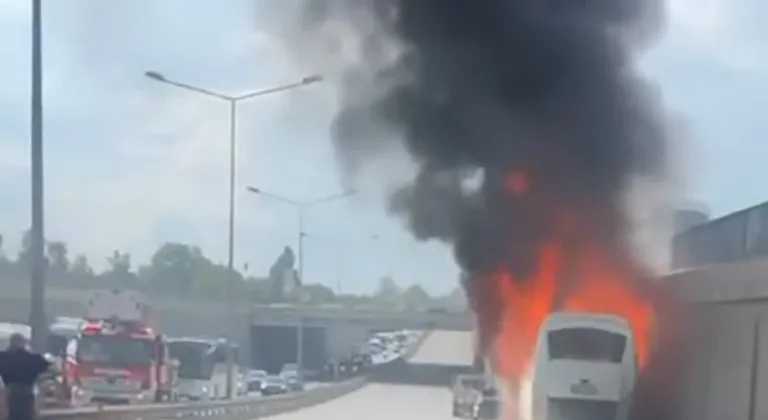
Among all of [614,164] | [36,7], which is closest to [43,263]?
[36,7]

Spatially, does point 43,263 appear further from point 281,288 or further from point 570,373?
point 281,288

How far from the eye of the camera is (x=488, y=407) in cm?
3753

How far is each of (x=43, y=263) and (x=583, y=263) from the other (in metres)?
17.4

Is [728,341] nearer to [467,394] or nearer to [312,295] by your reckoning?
[467,394]

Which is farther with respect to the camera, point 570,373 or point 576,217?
point 576,217

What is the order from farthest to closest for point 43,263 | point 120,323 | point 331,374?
point 331,374, point 120,323, point 43,263

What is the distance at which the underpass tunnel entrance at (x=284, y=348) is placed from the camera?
106 metres

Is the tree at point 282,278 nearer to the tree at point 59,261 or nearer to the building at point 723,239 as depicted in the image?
the tree at point 59,261

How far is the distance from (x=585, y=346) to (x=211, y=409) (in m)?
11.6

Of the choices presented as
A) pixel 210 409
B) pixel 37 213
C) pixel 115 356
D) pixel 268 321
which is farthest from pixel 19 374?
pixel 268 321

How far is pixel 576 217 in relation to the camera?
3594 centimetres

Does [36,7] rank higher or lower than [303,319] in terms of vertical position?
higher

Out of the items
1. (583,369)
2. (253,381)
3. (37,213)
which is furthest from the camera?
(253,381)

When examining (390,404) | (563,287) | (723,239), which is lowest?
(390,404)
